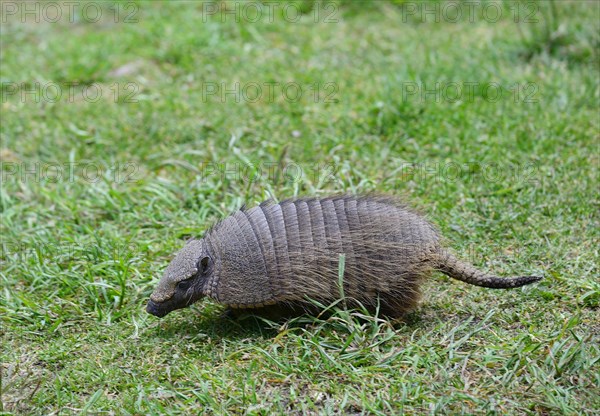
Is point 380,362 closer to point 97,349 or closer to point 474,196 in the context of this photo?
point 97,349

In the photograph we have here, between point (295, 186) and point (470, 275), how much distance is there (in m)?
1.72

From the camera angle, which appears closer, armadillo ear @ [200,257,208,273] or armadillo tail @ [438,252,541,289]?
armadillo tail @ [438,252,541,289]

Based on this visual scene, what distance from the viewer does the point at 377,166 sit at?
582cm

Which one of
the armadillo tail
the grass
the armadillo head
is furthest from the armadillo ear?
the armadillo tail

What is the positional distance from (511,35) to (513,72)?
0.85 meters

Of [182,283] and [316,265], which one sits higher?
[316,265]

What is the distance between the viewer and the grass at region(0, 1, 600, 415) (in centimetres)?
370

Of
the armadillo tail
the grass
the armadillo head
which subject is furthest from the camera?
the armadillo head

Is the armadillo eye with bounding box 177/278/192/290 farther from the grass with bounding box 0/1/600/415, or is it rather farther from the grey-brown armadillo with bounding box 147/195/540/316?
the grass with bounding box 0/1/600/415

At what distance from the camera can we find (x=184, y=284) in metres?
4.10

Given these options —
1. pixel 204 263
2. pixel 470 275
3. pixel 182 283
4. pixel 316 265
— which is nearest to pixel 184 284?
pixel 182 283

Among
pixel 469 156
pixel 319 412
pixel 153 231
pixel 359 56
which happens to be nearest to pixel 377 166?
pixel 469 156

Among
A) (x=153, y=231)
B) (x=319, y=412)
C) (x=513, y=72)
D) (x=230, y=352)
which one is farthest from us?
(x=513, y=72)

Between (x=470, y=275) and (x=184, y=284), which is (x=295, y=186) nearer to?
(x=184, y=284)
